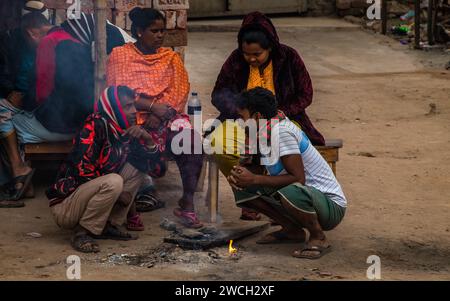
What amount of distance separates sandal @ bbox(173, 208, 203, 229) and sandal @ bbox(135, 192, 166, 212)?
0.35 meters

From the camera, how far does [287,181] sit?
6297 millimetres

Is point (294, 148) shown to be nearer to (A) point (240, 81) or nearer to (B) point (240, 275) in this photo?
(B) point (240, 275)

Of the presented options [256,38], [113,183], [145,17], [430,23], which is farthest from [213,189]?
[430,23]

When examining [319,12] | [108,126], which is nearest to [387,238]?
[108,126]

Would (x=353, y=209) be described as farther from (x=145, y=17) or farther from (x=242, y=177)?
(x=145, y=17)

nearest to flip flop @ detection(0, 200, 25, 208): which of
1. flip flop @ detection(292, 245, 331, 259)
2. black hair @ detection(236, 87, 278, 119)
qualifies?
black hair @ detection(236, 87, 278, 119)

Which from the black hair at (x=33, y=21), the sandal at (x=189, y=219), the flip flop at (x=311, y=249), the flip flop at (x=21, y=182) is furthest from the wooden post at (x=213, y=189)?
the black hair at (x=33, y=21)

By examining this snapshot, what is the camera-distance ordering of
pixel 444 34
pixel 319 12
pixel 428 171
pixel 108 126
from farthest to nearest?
pixel 319 12 → pixel 444 34 → pixel 428 171 → pixel 108 126

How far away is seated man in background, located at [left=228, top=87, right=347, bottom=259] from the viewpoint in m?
6.29

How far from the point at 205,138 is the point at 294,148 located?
117cm

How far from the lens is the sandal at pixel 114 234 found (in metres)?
6.73

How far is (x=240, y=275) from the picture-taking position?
6.02m

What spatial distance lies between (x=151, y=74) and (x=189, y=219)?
117 cm

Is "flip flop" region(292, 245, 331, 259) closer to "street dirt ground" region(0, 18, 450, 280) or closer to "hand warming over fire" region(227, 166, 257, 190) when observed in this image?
"street dirt ground" region(0, 18, 450, 280)
